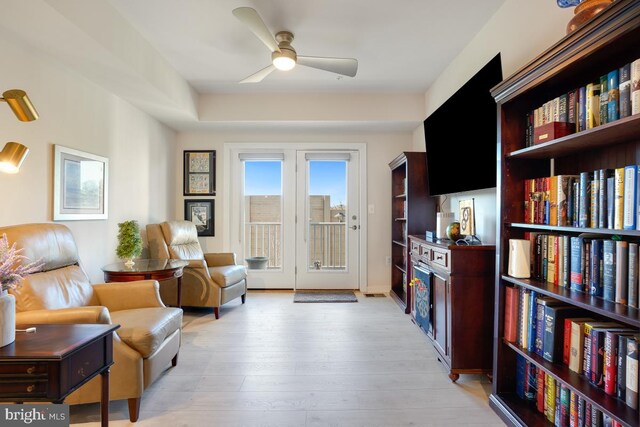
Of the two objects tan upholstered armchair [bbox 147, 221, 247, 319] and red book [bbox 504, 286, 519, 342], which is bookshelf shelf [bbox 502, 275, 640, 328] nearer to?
red book [bbox 504, 286, 519, 342]

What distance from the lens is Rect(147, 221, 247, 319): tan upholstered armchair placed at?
371 centimetres

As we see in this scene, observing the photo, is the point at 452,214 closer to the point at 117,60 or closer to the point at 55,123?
the point at 117,60

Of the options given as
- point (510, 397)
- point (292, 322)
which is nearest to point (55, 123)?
point (292, 322)

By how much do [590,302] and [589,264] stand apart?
0.20 metres

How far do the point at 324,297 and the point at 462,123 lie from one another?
2.84 metres

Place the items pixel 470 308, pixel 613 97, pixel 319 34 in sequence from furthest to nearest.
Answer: pixel 319 34 → pixel 470 308 → pixel 613 97

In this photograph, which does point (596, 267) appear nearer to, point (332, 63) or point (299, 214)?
point (332, 63)

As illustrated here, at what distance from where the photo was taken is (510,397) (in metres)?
1.96

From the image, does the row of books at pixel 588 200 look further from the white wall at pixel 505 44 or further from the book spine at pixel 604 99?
the white wall at pixel 505 44

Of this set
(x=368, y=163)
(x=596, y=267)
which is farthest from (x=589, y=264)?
(x=368, y=163)

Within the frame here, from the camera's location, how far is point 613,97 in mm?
1341

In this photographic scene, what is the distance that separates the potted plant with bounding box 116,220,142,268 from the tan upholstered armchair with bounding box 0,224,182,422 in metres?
0.81

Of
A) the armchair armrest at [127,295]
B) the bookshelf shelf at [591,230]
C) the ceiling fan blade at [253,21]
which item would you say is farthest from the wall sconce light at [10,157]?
the bookshelf shelf at [591,230]

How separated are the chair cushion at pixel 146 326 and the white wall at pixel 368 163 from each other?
2631 mm
